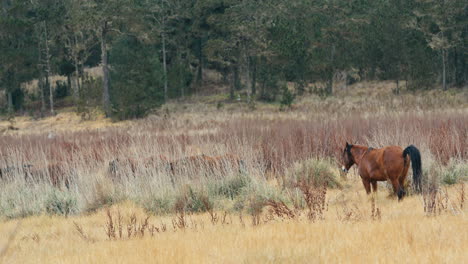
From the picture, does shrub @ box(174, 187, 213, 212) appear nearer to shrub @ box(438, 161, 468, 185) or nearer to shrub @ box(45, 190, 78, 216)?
shrub @ box(45, 190, 78, 216)

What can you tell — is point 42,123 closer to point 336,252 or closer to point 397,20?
point 397,20

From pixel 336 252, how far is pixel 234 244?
1073 millimetres

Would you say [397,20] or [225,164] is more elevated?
[397,20]

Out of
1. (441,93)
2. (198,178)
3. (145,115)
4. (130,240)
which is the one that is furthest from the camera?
(441,93)

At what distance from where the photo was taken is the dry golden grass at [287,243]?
4.44m

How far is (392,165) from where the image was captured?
7.44m

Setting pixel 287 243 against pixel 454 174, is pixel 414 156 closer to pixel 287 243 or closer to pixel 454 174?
pixel 454 174

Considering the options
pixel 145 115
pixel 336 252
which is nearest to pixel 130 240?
pixel 336 252

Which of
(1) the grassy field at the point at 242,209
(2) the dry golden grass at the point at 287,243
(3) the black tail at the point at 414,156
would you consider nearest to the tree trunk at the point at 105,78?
(1) the grassy field at the point at 242,209

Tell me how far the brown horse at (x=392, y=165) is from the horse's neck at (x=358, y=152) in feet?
0.64

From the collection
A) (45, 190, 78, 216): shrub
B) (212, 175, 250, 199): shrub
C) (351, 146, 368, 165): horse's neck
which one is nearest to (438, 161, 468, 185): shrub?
(351, 146, 368, 165): horse's neck

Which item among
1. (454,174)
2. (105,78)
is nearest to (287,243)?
(454,174)

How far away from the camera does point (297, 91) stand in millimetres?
43312

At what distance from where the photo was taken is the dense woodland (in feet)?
118
